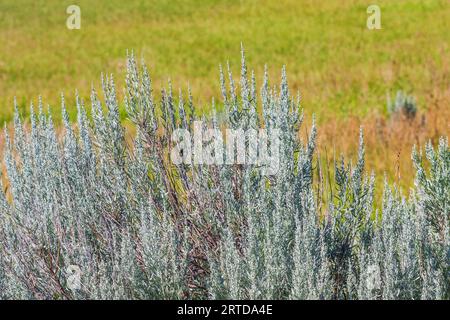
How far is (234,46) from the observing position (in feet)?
66.5

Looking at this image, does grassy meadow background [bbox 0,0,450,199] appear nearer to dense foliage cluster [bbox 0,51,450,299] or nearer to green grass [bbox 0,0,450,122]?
green grass [bbox 0,0,450,122]

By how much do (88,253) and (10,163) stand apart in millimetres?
768

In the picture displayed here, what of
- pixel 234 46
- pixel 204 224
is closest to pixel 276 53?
pixel 234 46

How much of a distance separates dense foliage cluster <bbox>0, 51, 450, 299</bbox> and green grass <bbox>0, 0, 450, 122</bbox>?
28.1ft

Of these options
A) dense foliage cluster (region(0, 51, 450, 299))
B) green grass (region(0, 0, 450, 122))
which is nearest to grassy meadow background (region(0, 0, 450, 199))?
green grass (region(0, 0, 450, 122))

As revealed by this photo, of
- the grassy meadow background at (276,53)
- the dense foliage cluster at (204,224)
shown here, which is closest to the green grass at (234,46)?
the grassy meadow background at (276,53)

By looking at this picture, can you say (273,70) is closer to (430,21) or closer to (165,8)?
(430,21)

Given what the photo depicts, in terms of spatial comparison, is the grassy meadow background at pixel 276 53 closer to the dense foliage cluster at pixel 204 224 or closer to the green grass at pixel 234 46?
the green grass at pixel 234 46

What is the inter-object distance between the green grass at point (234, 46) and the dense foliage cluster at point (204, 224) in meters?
8.57

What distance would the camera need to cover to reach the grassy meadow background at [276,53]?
1106 cm

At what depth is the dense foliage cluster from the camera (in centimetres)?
329

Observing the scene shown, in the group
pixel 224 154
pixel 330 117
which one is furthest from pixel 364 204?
pixel 330 117

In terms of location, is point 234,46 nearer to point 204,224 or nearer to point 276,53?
point 276,53

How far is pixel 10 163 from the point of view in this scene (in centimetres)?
418
